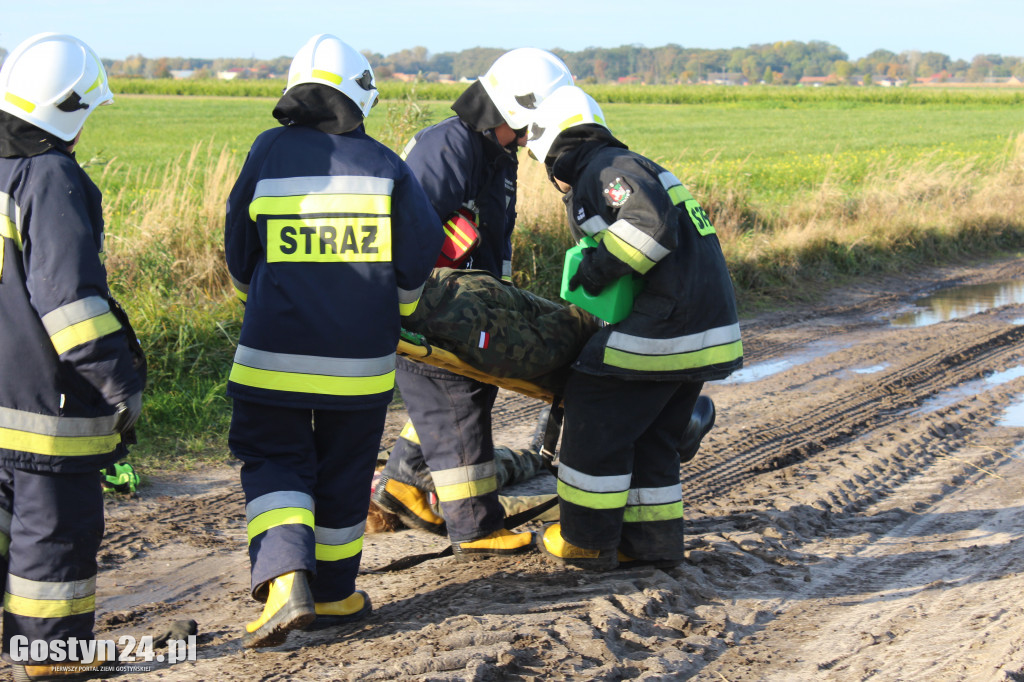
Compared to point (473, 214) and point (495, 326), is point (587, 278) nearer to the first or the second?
point (495, 326)

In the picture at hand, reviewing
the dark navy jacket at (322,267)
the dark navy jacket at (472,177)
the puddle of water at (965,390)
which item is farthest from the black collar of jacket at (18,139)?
the puddle of water at (965,390)

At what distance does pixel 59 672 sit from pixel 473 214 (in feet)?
7.78

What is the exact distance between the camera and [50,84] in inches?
112

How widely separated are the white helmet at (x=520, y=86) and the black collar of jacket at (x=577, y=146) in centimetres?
22

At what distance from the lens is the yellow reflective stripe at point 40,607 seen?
287 cm

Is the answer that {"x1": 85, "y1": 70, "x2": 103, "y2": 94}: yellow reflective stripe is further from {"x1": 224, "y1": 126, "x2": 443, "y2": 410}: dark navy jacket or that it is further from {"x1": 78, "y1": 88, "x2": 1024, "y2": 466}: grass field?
{"x1": 78, "y1": 88, "x2": 1024, "y2": 466}: grass field

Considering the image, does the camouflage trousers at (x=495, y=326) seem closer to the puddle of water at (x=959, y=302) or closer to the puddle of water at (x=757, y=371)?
the puddle of water at (x=757, y=371)

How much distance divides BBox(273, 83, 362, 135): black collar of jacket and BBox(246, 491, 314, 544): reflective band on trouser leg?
49.8 inches

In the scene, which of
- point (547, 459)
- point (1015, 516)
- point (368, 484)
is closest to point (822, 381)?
point (1015, 516)

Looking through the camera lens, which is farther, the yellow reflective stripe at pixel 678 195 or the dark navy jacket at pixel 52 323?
the yellow reflective stripe at pixel 678 195

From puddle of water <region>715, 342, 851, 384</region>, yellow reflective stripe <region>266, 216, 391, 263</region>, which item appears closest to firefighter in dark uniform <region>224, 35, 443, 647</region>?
yellow reflective stripe <region>266, 216, 391, 263</region>

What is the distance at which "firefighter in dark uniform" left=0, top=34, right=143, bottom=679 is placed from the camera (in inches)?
108

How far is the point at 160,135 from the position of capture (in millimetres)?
28328

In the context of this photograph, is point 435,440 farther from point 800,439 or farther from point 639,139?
point 639,139
